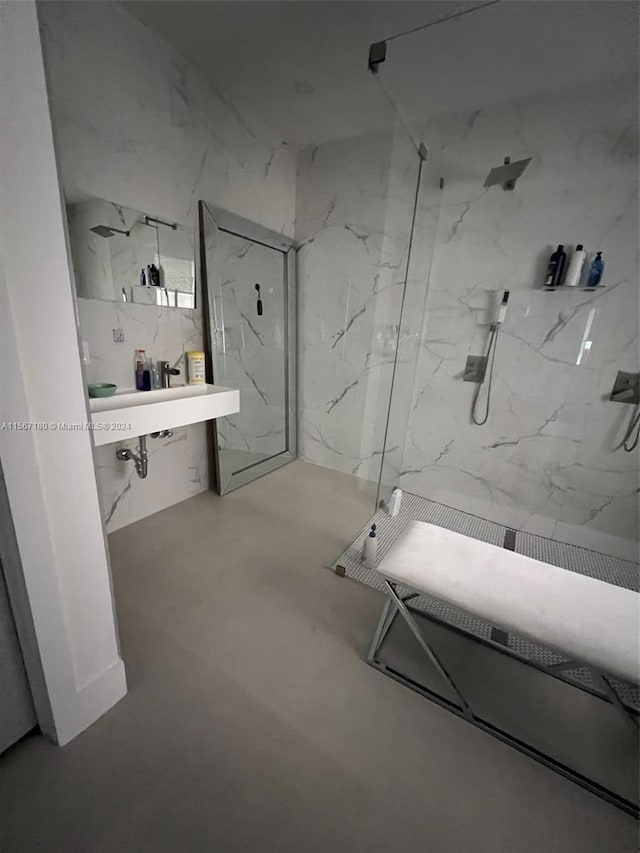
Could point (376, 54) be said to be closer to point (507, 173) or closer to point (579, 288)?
point (507, 173)

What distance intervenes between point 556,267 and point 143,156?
7.87ft

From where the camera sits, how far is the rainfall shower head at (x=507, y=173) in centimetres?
190

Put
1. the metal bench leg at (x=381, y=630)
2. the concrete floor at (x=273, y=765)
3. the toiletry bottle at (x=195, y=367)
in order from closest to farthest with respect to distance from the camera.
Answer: the concrete floor at (x=273, y=765) → the metal bench leg at (x=381, y=630) → the toiletry bottle at (x=195, y=367)

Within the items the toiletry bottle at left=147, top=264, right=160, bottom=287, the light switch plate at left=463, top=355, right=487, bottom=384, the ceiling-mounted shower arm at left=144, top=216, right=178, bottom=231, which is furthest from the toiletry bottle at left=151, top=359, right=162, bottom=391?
the light switch plate at left=463, top=355, right=487, bottom=384

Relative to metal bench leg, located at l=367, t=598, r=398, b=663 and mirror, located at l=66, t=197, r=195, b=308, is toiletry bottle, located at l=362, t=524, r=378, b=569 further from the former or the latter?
mirror, located at l=66, t=197, r=195, b=308

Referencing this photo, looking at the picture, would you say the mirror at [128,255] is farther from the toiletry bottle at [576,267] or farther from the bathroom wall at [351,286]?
the toiletry bottle at [576,267]

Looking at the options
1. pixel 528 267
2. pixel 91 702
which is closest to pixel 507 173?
pixel 528 267

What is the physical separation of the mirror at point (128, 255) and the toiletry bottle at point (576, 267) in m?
2.27

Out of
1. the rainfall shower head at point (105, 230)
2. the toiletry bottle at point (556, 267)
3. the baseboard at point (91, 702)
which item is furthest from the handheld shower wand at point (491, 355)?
the baseboard at point (91, 702)

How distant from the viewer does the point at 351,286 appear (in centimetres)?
274

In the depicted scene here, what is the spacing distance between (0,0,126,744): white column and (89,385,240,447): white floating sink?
0.55m

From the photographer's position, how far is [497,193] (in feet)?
6.96

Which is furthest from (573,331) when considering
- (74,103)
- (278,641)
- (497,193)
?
(74,103)

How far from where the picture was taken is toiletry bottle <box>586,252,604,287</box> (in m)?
1.91
